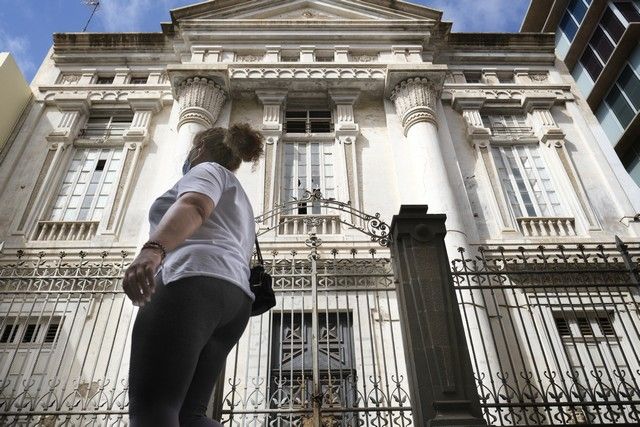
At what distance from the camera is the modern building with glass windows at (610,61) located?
16.0 meters

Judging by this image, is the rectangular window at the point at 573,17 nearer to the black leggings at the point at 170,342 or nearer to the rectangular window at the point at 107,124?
the rectangular window at the point at 107,124

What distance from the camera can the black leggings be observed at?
6.34ft

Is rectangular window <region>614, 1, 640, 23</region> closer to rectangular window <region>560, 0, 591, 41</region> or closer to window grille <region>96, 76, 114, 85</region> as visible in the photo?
rectangular window <region>560, 0, 591, 41</region>

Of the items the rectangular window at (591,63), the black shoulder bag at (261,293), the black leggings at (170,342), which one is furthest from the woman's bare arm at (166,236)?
the rectangular window at (591,63)

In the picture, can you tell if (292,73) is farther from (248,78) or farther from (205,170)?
(205,170)

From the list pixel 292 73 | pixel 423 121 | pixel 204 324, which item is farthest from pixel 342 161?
pixel 204 324

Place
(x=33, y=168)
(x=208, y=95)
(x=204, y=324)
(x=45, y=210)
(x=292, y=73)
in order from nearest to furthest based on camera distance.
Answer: (x=204, y=324) < (x=45, y=210) < (x=33, y=168) < (x=208, y=95) < (x=292, y=73)

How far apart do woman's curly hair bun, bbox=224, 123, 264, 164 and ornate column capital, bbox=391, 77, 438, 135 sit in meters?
8.70

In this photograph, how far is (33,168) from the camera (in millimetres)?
10766

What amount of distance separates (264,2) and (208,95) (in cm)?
448

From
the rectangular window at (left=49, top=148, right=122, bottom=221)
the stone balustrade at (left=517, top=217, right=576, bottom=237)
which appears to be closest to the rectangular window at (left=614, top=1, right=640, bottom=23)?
the stone balustrade at (left=517, top=217, right=576, bottom=237)

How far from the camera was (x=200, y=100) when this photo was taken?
1138 centimetres

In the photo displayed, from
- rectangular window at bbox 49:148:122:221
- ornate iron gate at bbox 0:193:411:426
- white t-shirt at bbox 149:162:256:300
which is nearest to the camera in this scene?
white t-shirt at bbox 149:162:256:300

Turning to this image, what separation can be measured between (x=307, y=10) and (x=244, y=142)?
507 inches
